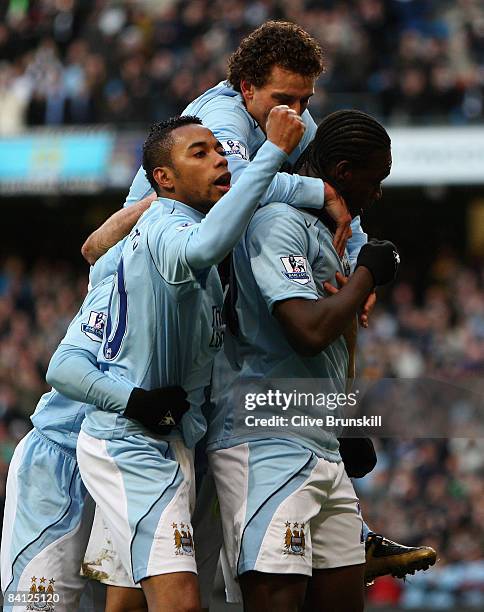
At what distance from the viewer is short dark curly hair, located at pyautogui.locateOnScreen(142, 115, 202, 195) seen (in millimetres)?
4191

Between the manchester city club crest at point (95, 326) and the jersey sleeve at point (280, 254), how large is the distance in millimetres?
651

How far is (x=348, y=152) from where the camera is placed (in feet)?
13.9

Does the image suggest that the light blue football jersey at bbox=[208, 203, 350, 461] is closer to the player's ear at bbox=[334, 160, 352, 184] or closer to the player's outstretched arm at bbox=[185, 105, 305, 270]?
the player's ear at bbox=[334, 160, 352, 184]

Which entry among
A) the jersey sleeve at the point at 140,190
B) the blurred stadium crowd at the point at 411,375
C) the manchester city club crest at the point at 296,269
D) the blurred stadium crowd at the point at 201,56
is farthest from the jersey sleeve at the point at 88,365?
the blurred stadium crowd at the point at 201,56

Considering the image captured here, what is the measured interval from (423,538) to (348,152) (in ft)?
22.7

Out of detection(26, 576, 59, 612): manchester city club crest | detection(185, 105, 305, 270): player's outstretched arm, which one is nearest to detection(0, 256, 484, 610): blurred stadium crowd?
detection(26, 576, 59, 612): manchester city club crest

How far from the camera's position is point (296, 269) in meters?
4.05

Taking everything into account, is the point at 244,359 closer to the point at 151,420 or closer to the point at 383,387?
the point at 151,420

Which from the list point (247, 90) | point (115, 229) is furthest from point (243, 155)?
point (115, 229)

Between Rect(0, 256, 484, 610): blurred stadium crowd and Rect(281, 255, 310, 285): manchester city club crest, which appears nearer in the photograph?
Rect(281, 255, 310, 285): manchester city club crest

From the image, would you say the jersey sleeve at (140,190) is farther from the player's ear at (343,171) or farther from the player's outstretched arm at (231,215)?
the player's outstretched arm at (231,215)

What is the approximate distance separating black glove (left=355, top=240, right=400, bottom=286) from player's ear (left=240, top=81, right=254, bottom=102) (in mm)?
976

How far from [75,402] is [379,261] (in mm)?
1394

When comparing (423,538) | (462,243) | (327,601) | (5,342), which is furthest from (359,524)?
(462,243)
